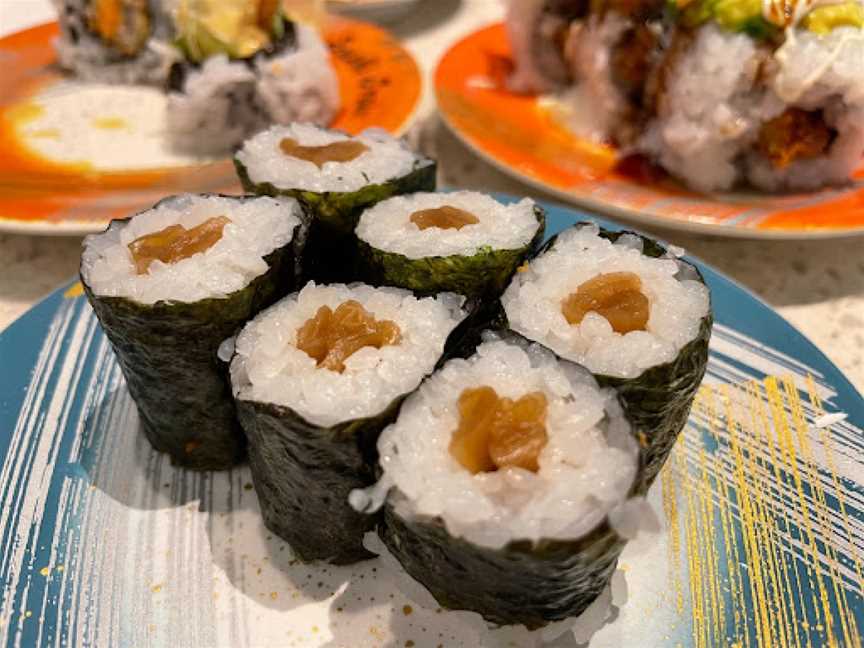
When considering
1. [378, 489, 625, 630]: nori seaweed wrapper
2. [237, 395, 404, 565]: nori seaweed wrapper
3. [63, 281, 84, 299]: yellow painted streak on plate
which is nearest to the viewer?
[378, 489, 625, 630]: nori seaweed wrapper

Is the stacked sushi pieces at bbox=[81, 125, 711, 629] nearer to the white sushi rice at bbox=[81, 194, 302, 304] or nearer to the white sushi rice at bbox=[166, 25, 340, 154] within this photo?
the white sushi rice at bbox=[81, 194, 302, 304]

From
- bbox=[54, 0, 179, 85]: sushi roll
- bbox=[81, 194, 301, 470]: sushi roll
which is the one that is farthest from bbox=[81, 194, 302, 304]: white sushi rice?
bbox=[54, 0, 179, 85]: sushi roll

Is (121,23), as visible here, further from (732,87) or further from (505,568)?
(505,568)

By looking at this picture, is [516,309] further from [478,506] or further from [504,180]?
[504,180]

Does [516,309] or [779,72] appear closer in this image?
[516,309]

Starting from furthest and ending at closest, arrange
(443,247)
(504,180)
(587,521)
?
(504,180) → (443,247) → (587,521)

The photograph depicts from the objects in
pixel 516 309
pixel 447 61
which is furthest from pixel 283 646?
pixel 447 61

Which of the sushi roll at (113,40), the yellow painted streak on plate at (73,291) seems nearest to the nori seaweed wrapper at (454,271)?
the yellow painted streak on plate at (73,291)
